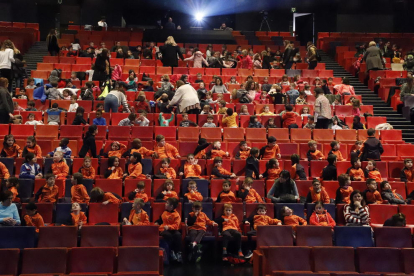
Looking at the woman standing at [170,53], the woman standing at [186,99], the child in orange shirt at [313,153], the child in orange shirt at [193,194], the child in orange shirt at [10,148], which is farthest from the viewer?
the woman standing at [170,53]

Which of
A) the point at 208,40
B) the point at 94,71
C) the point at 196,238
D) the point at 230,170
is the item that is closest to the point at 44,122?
the point at 94,71

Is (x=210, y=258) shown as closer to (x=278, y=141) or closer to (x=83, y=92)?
(x=278, y=141)

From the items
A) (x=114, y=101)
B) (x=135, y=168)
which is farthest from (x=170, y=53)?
(x=135, y=168)

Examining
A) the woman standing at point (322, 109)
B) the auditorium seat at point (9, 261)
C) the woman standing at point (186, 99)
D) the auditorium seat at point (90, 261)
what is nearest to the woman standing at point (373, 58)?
the woman standing at point (322, 109)

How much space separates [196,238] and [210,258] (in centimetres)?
37

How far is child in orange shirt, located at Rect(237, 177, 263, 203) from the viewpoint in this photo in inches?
291

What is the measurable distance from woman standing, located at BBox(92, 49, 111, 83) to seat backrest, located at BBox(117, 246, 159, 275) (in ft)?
20.9

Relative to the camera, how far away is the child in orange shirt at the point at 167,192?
7291 mm

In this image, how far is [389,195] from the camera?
7.46 metres

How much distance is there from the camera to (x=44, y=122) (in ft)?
31.8

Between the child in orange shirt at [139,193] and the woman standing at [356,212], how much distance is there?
2.64 m

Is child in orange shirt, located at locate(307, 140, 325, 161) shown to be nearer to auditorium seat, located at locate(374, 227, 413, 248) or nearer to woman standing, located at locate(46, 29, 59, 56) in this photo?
auditorium seat, located at locate(374, 227, 413, 248)

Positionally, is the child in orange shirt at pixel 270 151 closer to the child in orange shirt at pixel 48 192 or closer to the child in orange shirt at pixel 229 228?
the child in orange shirt at pixel 229 228

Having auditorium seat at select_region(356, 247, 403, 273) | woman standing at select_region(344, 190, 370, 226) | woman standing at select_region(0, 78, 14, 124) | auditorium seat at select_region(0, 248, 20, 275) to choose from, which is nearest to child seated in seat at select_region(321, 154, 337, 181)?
woman standing at select_region(344, 190, 370, 226)
